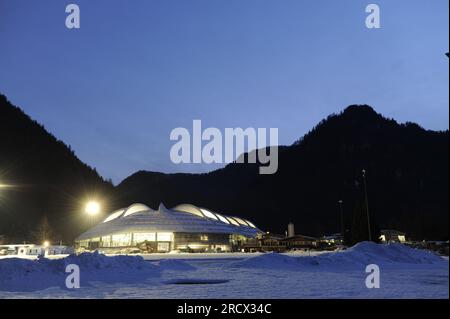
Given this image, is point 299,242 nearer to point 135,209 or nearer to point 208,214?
point 208,214

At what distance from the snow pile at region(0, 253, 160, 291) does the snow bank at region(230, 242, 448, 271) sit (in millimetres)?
8296

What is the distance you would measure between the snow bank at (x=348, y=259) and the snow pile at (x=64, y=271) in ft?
27.2

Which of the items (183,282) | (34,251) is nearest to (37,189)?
(34,251)

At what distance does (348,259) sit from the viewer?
108 ft

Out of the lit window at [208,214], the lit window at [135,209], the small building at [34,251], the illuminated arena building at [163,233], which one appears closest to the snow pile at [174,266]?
the small building at [34,251]

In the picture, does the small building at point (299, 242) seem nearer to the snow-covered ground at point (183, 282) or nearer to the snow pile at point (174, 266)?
the snow-covered ground at point (183, 282)

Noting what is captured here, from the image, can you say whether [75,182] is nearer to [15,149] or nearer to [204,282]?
[15,149]

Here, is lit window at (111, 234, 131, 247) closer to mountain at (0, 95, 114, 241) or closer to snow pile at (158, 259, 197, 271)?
mountain at (0, 95, 114, 241)

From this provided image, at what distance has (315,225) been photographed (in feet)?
650

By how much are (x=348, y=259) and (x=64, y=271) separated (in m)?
20.9

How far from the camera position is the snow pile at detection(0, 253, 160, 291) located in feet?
64.9

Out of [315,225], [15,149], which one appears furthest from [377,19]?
[15,149]

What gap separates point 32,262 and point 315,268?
18.3 meters

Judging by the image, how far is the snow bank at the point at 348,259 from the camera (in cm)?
3136
